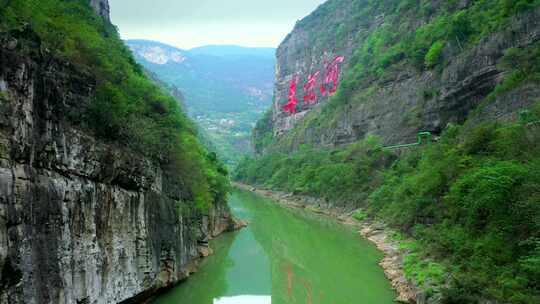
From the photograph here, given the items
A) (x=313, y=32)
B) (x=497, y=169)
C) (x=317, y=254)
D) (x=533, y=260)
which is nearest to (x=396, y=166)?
(x=317, y=254)

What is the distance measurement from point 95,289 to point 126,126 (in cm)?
500

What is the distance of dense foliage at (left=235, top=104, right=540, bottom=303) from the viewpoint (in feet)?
36.5

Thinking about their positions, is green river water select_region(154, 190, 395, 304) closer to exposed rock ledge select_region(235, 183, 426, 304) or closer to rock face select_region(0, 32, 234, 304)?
exposed rock ledge select_region(235, 183, 426, 304)

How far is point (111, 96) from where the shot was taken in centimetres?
1291

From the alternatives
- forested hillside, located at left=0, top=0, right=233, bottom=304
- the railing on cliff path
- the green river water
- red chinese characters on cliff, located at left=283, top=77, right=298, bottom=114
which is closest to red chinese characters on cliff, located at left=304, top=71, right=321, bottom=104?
red chinese characters on cliff, located at left=283, top=77, right=298, bottom=114

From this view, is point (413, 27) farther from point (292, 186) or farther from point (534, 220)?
point (534, 220)

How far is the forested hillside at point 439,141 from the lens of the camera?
40.6 feet

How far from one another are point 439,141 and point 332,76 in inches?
1652

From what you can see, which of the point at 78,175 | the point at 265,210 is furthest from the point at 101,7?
the point at 78,175

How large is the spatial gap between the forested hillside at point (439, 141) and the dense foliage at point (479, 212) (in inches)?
1.8

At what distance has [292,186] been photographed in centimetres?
4872

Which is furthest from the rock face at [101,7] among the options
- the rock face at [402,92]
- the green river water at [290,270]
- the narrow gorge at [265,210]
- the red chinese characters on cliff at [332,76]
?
the red chinese characters on cliff at [332,76]

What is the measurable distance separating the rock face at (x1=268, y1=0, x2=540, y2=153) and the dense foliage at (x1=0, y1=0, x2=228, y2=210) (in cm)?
1512

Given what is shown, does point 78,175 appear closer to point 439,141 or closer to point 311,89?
point 439,141
